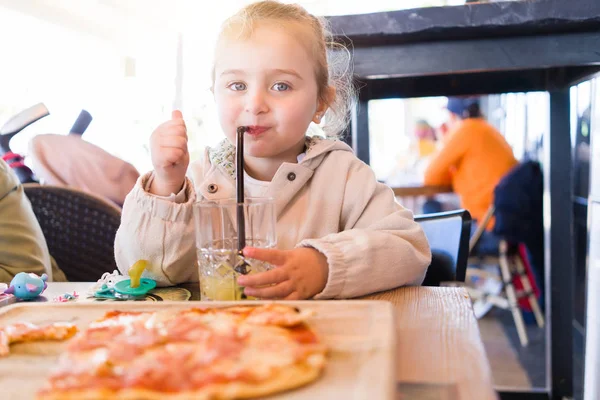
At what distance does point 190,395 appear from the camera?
40 centimetres

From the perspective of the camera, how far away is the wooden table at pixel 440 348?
17.7 inches

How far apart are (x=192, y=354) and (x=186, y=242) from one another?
0.50 meters

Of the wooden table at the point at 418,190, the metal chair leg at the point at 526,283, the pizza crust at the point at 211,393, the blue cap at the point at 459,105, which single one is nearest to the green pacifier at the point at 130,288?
the pizza crust at the point at 211,393

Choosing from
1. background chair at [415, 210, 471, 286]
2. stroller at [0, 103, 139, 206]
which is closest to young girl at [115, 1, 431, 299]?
background chair at [415, 210, 471, 286]

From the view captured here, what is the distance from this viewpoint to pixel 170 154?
918 mm

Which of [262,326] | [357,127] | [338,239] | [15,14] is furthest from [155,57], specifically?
[262,326]

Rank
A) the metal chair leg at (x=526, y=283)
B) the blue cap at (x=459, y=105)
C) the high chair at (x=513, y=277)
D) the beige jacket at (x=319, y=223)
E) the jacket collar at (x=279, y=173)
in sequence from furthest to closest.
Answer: the blue cap at (x=459, y=105)
the metal chair leg at (x=526, y=283)
the high chair at (x=513, y=277)
the jacket collar at (x=279, y=173)
the beige jacket at (x=319, y=223)

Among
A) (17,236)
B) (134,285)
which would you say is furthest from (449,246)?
(17,236)

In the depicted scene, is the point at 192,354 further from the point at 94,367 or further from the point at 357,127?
the point at 357,127

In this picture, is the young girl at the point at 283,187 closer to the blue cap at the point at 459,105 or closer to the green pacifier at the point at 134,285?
the green pacifier at the point at 134,285

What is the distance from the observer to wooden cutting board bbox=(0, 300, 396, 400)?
0.41 metres

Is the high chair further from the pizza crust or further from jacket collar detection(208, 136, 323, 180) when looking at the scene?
the pizza crust

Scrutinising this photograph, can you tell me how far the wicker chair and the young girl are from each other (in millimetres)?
456

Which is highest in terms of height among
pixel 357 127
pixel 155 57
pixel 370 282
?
pixel 155 57
